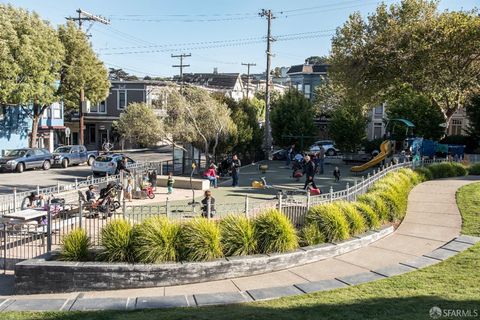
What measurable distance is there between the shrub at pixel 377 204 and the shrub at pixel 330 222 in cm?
185

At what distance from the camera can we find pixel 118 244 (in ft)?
29.9

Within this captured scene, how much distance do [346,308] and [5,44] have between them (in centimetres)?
3054

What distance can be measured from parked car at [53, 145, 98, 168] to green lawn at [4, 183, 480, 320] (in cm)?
2953

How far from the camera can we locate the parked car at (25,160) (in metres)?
30.9

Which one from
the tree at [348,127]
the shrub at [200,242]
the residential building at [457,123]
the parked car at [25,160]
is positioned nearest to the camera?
the shrub at [200,242]

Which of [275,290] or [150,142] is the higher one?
[150,142]

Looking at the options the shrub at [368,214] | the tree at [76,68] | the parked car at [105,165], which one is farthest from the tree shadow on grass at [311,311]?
the tree at [76,68]

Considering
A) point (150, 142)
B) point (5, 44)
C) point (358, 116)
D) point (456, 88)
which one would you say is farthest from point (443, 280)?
point (358, 116)

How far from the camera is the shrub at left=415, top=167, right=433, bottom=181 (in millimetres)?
21070

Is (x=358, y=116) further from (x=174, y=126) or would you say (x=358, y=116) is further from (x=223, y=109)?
(x=174, y=126)

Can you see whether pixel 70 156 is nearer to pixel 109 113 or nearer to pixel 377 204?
pixel 109 113

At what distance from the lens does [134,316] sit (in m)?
6.94

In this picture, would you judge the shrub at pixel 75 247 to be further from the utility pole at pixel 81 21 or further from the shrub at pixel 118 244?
the utility pole at pixel 81 21

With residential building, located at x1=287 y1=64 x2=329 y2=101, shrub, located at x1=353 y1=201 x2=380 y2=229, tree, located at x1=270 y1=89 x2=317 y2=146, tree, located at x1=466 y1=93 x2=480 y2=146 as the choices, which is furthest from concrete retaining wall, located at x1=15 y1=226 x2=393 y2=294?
residential building, located at x1=287 y1=64 x2=329 y2=101
